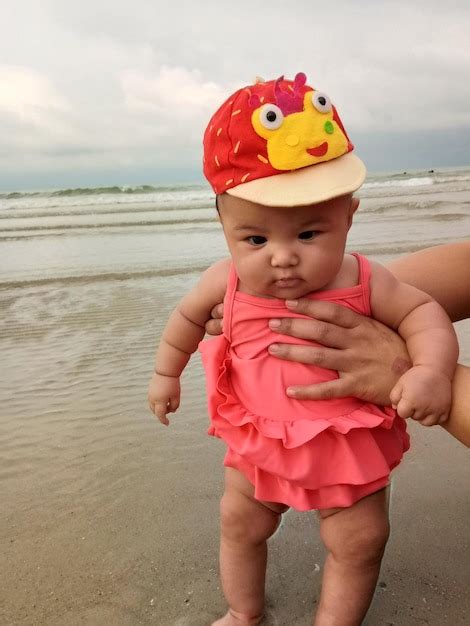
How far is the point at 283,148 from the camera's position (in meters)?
1.49

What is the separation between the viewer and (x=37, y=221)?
14.8m

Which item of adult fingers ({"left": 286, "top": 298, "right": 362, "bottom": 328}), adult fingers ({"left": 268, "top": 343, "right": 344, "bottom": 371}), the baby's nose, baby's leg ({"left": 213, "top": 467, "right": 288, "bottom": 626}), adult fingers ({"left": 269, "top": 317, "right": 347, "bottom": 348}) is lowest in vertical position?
baby's leg ({"left": 213, "top": 467, "right": 288, "bottom": 626})

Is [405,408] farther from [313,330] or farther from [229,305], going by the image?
[229,305]

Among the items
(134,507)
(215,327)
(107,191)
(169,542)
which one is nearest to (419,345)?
(215,327)

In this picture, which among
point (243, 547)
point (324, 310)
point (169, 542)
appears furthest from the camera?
point (169, 542)

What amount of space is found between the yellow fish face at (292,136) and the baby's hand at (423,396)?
0.59 meters

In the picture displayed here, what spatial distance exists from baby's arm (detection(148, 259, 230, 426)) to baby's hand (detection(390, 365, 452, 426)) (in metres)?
0.65

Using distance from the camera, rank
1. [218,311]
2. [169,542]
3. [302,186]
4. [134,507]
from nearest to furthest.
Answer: [302,186] → [218,311] → [169,542] → [134,507]

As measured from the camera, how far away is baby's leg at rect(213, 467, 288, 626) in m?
1.77

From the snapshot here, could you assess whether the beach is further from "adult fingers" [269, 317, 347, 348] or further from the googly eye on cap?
the googly eye on cap

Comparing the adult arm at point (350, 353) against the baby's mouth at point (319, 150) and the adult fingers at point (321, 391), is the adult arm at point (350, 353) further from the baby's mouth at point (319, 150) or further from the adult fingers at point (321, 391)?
the baby's mouth at point (319, 150)

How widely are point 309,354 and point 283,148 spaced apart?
554mm

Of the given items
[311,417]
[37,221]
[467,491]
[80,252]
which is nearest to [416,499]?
[467,491]

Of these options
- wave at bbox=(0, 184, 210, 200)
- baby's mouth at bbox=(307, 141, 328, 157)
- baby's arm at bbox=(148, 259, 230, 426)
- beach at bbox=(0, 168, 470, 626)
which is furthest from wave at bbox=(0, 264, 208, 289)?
wave at bbox=(0, 184, 210, 200)
